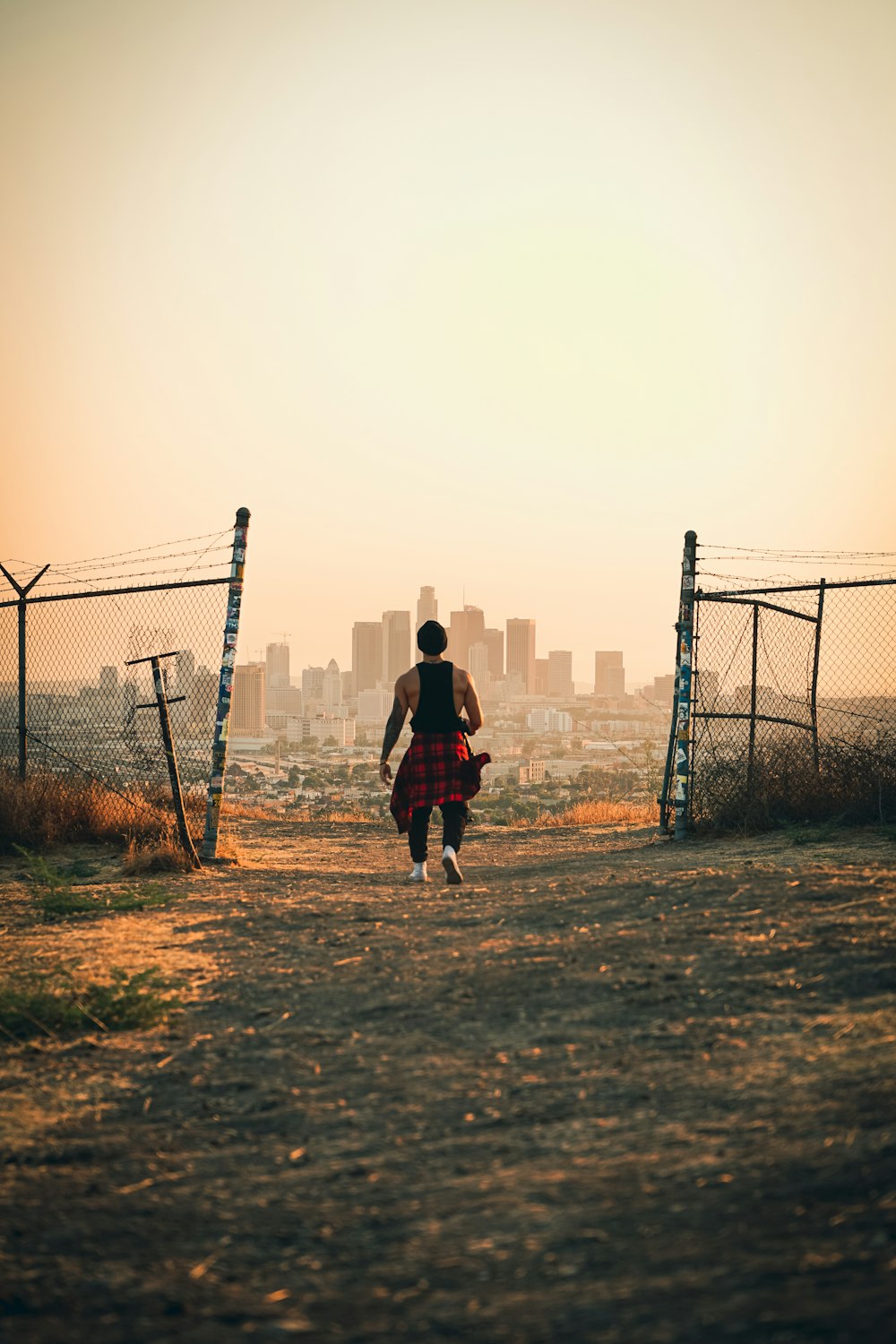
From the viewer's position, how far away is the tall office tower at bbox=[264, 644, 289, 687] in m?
33.5

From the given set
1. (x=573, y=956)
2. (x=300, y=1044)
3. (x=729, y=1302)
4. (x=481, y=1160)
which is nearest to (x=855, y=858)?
(x=573, y=956)

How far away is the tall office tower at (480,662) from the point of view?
145 feet

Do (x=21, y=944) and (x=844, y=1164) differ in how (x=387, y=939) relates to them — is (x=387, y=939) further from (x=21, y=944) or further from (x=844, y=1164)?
(x=844, y=1164)

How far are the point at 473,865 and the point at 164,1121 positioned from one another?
6399mm

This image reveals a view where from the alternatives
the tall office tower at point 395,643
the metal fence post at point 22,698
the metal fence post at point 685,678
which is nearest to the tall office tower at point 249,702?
the metal fence post at point 22,698

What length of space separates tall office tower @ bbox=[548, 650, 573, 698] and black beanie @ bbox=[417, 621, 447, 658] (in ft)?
117

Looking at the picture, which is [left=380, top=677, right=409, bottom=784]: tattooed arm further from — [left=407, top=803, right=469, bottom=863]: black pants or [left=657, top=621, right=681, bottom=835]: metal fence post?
[left=657, top=621, right=681, bottom=835]: metal fence post

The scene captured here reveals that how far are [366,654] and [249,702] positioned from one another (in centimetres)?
2789

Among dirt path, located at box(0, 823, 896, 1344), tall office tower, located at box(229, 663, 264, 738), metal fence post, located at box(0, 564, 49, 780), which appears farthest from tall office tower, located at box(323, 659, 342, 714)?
dirt path, located at box(0, 823, 896, 1344)

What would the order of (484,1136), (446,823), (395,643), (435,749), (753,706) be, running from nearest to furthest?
1. (484,1136)
2. (435,749)
3. (446,823)
4. (753,706)
5. (395,643)

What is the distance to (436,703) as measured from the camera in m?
8.22

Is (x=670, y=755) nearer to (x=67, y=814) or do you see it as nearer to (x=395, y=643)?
(x=67, y=814)

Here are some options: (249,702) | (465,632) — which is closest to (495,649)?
(465,632)

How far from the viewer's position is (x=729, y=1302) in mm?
2246
